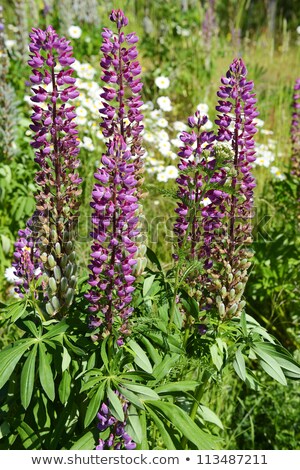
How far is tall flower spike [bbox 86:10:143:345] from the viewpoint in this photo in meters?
1.96

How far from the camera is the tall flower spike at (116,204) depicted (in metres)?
1.96

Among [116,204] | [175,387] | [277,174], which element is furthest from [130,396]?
[277,174]

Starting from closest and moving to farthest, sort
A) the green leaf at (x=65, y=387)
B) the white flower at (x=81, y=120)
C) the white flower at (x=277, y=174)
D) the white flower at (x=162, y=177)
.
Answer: the green leaf at (x=65, y=387) → the white flower at (x=277, y=174) → the white flower at (x=81, y=120) → the white flower at (x=162, y=177)

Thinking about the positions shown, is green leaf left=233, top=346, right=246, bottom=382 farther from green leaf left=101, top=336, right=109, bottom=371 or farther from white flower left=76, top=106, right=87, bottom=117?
white flower left=76, top=106, right=87, bottom=117

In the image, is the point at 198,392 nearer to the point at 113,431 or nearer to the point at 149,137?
the point at 113,431

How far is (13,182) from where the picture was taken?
163 inches

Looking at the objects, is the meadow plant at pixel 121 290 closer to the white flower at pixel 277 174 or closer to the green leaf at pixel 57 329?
the green leaf at pixel 57 329

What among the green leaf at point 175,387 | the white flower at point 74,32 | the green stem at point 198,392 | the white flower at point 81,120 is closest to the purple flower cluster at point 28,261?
the green leaf at point 175,387

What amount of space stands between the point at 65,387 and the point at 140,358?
0.94 feet

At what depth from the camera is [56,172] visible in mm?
2217

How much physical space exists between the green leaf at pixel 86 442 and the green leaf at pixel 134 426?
0.15m

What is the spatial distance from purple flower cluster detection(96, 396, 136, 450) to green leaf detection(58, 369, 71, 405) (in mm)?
135

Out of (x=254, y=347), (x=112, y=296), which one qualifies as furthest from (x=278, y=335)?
(x=112, y=296)

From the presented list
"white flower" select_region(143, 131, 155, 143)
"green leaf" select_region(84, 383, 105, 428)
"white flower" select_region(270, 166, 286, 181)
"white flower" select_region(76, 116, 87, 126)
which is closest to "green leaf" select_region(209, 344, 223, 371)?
"green leaf" select_region(84, 383, 105, 428)
